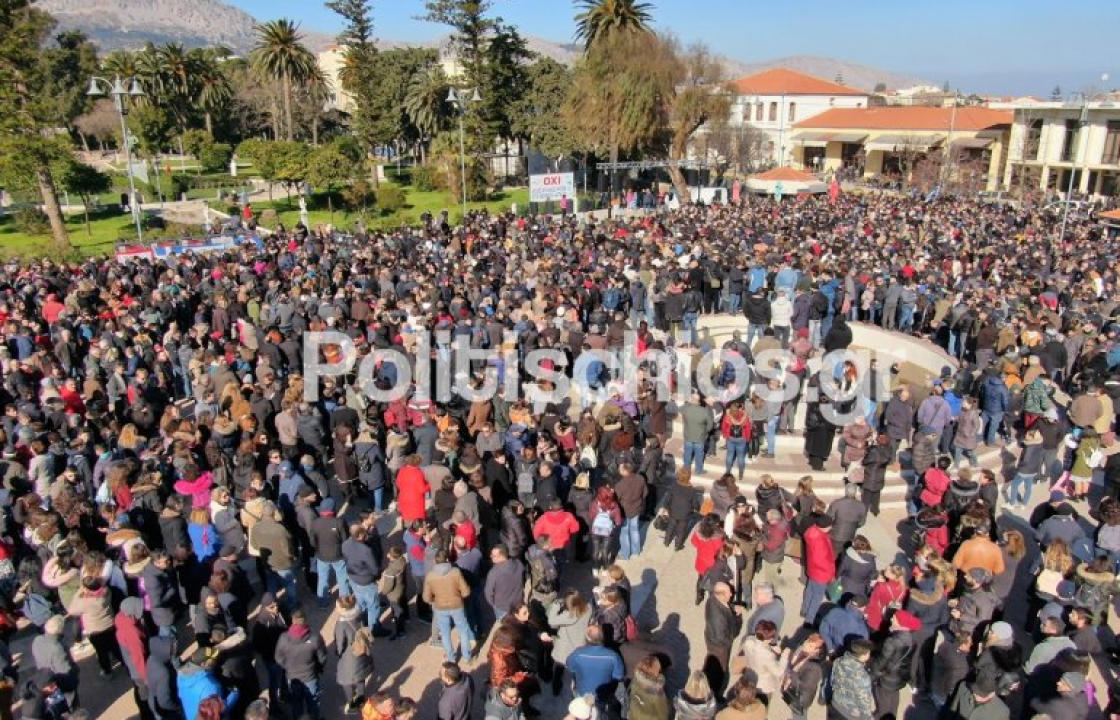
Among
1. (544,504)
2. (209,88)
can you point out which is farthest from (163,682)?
(209,88)

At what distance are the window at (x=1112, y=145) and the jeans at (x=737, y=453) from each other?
144ft

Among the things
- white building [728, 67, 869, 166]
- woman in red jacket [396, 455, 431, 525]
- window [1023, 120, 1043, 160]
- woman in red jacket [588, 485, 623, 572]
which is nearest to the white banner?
woman in red jacket [396, 455, 431, 525]

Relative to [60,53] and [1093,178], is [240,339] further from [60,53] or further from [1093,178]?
[60,53]

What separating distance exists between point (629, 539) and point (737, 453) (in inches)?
78.2

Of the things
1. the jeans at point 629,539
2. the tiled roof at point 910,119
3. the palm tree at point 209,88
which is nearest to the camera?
the jeans at point 629,539

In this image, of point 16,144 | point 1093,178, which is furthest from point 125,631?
point 1093,178

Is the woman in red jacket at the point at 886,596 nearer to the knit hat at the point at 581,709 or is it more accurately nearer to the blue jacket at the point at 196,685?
the knit hat at the point at 581,709

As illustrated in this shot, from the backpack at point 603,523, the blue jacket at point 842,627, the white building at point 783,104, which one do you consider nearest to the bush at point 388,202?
the backpack at point 603,523

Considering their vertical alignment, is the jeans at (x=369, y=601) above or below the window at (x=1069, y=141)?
below

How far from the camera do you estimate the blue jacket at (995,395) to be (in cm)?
971

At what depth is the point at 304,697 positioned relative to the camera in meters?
5.61

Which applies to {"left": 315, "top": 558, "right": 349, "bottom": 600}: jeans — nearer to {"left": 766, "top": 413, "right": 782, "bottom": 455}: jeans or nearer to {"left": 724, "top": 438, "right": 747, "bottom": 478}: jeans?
{"left": 724, "top": 438, "right": 747, "bottom": 478}: jeans

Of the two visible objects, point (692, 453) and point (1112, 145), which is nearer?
point (692, 453)

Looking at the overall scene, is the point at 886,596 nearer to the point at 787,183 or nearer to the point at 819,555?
the point at 819,555
